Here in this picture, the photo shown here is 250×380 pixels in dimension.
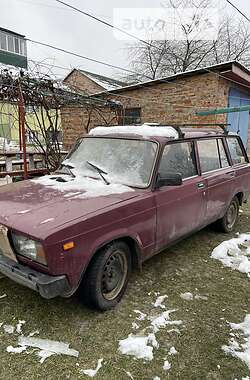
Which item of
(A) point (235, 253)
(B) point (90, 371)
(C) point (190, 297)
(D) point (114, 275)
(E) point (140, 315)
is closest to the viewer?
(B) point (90, 371)

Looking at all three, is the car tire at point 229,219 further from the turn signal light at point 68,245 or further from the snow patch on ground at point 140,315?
the turn signal light at point 68,245

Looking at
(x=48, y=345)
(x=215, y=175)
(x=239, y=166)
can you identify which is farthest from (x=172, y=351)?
(x=239, y=166)

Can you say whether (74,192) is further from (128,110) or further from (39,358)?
(128,110)

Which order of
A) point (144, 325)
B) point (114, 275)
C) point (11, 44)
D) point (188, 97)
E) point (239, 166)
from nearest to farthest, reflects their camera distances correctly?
point (144, 325)
point (114, 275)
point (239, 166)
point (188, 97)
point (11, 44)

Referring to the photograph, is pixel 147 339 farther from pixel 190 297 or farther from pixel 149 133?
pixel 149 133

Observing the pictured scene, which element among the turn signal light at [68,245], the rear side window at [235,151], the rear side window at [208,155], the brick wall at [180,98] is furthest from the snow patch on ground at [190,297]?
the brick wall at [180,98]

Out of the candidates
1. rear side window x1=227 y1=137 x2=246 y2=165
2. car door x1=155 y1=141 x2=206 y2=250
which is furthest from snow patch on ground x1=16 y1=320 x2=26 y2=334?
rear side window x1=227 y1=137 x2=246 y2=165

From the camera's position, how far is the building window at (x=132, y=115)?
11235 millimetres

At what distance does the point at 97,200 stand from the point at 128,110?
9279 mm

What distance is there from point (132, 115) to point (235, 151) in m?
6.84

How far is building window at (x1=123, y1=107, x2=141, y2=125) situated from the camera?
36.9 ft

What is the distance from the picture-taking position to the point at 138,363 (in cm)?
227

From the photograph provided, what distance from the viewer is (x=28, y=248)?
2428mm

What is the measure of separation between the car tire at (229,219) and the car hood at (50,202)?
250 cm
